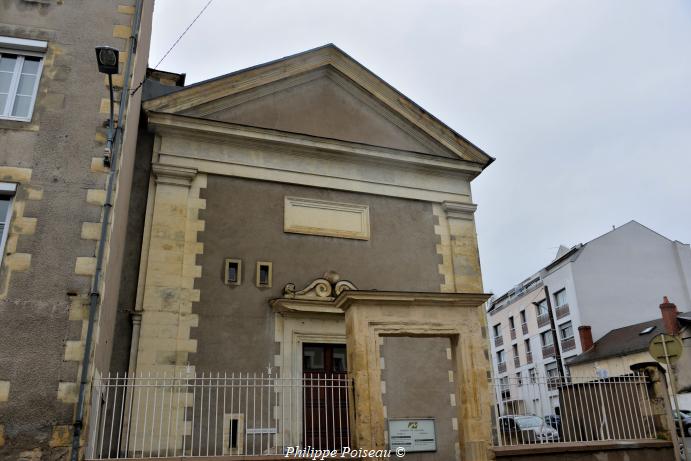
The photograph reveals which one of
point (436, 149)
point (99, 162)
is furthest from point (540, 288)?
point (99, 162)

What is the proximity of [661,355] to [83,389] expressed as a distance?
8.96 m

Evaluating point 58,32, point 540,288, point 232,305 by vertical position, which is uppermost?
point 540,288

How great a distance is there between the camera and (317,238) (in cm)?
1195

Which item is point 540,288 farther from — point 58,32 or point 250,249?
point 58,32

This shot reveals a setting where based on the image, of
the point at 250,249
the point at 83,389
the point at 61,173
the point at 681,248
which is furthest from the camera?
the point at 681,248

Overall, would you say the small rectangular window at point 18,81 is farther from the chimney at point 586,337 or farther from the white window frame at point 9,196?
the chimney at point 586,337

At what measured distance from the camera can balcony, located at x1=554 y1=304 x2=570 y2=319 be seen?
37219mm

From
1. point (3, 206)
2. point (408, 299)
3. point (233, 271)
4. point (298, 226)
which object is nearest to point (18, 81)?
point (3, 206)

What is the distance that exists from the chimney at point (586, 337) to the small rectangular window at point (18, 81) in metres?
32.9

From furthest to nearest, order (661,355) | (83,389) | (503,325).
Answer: (503,325) → (661,355) → (83,389)

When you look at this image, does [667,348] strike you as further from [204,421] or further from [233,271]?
[204,421]

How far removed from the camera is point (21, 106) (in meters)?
8.52

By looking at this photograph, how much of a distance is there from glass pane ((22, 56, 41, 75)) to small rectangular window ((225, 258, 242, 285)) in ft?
14.7

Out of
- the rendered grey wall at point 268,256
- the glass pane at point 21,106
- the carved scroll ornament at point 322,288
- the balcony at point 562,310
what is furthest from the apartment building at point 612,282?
the glass pane at point 21,106
